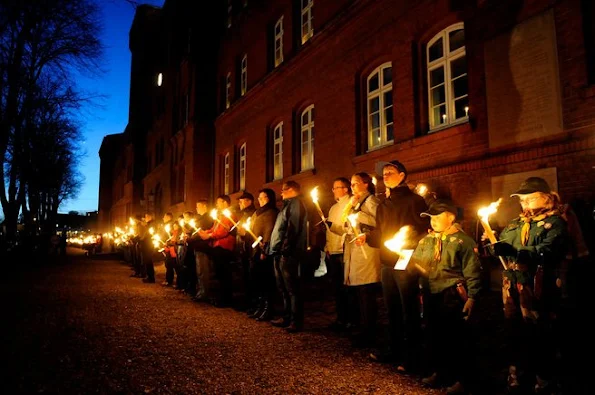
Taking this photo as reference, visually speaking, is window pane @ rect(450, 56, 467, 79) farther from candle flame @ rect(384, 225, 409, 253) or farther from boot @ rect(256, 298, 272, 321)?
boot @ rect(256, 298, 272, 321)

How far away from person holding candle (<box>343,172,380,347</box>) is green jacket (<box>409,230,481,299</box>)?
3.09 ft

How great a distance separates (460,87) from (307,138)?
627 centimetres

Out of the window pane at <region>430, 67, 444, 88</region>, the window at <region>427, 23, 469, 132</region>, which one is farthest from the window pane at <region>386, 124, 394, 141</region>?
the window pane at <region>430, 67, 444, 88</region>

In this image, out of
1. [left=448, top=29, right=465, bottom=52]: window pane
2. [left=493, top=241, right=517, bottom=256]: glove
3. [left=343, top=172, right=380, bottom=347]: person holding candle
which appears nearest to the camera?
[left=493, top=241, right=517, bottom=256]: glove

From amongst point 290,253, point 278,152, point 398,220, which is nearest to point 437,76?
point 290,253

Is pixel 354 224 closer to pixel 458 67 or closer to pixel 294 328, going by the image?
pixel 294 328

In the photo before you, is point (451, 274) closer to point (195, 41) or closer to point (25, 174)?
point (195, 41)

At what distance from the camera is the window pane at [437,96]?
9228mm

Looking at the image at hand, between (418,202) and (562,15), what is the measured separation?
15.0 ft

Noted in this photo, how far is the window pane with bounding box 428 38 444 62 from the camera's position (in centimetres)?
925

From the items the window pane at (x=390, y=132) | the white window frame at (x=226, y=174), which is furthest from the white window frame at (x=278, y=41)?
the window pane at (x=390, y=132)

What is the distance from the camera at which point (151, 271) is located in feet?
41.1

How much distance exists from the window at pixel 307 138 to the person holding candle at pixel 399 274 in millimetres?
9043

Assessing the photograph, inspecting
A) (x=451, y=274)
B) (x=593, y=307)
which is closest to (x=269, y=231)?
(x=451, y=274)
